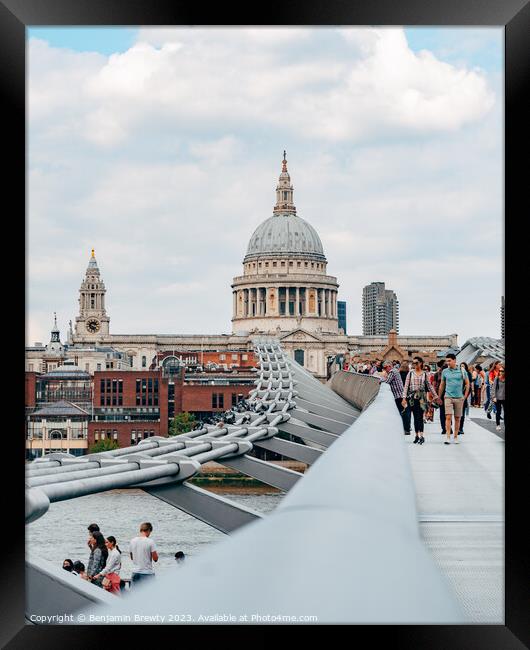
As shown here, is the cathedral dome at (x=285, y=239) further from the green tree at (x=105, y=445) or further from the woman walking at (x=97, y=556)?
the woman walking at (x=97, y=556)

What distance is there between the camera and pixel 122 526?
28766mm

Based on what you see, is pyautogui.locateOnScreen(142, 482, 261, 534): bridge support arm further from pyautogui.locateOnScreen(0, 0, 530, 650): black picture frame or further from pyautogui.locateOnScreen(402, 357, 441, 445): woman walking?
pyautogui.locateOnScreen(402, 357, 441, 445): woman walking

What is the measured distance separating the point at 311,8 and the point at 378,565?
331 cm

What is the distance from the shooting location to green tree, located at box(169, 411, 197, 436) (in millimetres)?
56394

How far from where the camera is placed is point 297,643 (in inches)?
114

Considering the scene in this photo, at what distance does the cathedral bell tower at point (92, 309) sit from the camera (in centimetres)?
12044

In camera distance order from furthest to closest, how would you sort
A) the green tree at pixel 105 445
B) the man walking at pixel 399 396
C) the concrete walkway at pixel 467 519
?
the green tree at pixel 105 445
the man walking at pixel 399 396
the concrete walkway at pixel 467 519

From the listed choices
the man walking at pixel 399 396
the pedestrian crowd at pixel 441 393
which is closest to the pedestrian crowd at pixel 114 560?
the pedestrian crowd at pixel 441 393

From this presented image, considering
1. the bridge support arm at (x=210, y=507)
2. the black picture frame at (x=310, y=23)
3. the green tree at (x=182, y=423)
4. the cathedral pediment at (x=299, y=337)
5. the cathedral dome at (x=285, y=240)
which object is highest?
the cathedral dome at (x=285, y=240)

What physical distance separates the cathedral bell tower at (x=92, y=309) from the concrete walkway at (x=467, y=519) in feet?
371

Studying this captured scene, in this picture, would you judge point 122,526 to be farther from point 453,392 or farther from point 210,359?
point 210,359

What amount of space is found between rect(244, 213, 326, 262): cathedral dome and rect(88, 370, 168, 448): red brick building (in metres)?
57.1

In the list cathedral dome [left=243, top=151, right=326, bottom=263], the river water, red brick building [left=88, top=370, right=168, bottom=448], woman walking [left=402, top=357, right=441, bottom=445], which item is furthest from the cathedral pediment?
woman walking [left=402, top=357, right=441, bottom=445]

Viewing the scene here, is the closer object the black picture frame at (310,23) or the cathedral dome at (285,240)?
the black picture frame at (310,23)
